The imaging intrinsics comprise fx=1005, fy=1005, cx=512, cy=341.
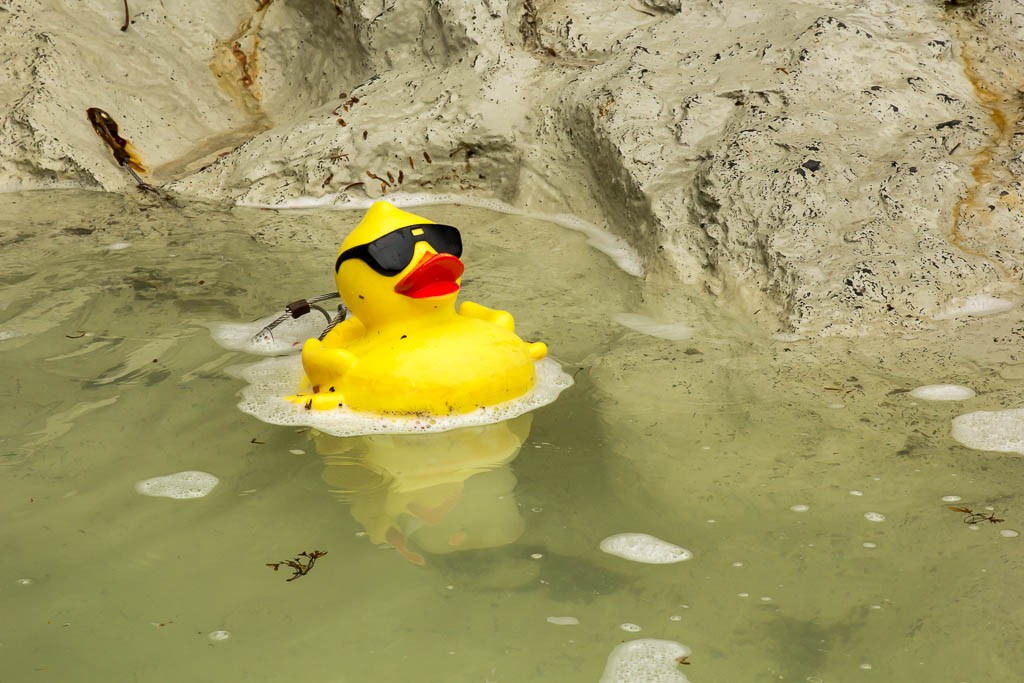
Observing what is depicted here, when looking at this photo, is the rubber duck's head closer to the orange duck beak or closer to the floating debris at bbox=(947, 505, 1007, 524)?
the orange duck beak

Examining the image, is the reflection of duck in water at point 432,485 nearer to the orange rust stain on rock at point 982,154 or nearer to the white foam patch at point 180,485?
the white foam patch at point 180,485

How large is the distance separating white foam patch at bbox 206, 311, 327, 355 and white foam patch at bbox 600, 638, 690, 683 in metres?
2.29

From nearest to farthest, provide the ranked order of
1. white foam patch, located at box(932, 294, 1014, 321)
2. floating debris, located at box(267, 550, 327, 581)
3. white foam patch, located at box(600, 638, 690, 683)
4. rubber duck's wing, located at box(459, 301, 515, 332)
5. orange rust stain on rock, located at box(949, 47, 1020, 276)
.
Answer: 1. white foam patch, located at box(600, 638, 690, 683)
2. floating debris, located at box(267, 550, 327, 581)
3. rubber duck's wing, located at box(459, 301, 515, 332)
4. white foam patch, located at box(932, 294, 1014, 321)
5. orange rust stain on rock, located at box(949, 47, 1020, 276)

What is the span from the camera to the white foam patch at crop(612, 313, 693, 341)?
4.28 m

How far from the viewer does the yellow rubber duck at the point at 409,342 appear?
3.55m

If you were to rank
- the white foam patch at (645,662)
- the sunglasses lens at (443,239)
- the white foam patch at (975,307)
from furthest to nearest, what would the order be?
the white foam patch at (975,307) < the sunglasses lens at (443,239) < the white foam patch at (645,662)

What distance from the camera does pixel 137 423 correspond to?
140 inches

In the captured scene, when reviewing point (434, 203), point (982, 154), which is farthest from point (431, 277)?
point (982, 154)

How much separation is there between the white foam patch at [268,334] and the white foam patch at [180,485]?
1042mm

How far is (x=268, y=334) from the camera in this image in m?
4.25

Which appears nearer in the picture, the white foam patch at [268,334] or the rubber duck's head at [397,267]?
the rubber duck's head at [397,267]

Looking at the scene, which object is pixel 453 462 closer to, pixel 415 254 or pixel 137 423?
pixel 415 254

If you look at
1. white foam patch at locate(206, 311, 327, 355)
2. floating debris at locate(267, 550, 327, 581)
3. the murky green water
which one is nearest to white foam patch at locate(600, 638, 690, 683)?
the murky green water

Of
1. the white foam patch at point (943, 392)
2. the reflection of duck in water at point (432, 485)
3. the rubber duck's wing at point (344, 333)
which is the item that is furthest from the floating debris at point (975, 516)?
the rubber duck's wing at point (344, 333)
